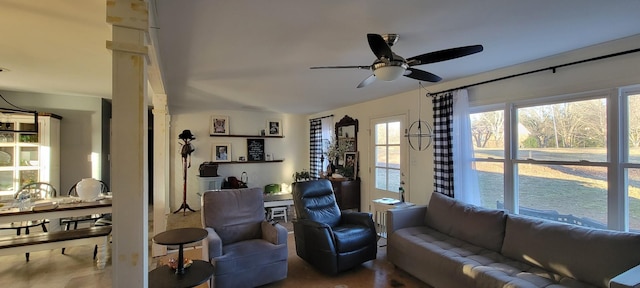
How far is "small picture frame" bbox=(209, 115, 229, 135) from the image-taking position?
20.8 ft

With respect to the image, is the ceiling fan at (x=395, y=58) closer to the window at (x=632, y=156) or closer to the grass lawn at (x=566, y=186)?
the window at (x=632, y=156)

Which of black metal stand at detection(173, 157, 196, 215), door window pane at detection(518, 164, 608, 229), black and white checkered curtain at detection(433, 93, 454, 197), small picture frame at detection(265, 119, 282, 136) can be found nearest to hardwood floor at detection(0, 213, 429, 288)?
black and white checkered curtain at detection(433, 93, 454, 197)

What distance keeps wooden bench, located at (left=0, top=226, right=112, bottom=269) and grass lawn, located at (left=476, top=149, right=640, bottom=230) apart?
4.46 meters

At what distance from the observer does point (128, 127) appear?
1347 mm

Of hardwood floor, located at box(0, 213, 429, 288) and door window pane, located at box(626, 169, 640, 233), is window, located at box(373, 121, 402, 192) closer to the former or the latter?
hardwood floor, located at box(0, 213, 429, 288)

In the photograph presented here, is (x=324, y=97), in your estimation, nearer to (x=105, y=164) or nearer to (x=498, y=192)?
(x=498, y=192)

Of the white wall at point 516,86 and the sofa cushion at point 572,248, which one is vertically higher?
the white wall at point 516,86

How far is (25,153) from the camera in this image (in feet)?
13.5

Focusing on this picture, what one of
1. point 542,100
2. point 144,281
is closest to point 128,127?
point 144,281

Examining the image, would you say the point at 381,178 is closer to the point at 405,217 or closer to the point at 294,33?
the point at 405,217

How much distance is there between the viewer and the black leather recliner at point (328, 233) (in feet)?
9.77

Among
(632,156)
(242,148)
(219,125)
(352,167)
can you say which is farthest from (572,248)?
(219,125)

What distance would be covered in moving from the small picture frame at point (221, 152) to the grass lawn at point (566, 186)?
5.12 meters

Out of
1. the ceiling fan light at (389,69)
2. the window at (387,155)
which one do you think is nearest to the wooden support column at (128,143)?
the ceiling fan light at (389,69)
